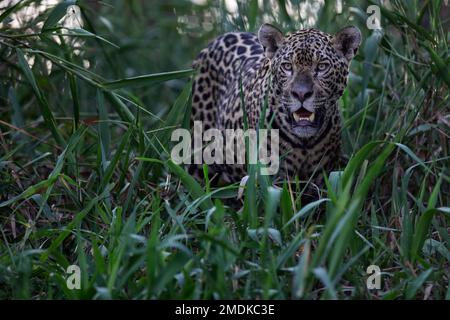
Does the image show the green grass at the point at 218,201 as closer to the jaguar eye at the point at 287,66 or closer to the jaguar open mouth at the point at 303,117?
the jaguar open mouth at the point at 303,117

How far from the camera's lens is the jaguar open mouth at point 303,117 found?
5.07 meters

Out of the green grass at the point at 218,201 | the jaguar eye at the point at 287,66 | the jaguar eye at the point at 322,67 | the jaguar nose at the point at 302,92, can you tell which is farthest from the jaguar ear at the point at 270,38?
the green grass at the point at 218,201

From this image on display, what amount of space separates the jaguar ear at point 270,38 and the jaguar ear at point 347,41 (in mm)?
322

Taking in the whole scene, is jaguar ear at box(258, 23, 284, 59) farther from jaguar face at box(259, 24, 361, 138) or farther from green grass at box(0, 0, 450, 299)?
green grass at box(0, 0, 450, 299)

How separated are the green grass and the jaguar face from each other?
0.37 meters

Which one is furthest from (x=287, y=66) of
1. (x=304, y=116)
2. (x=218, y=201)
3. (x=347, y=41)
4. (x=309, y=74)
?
(x=218, y=201)

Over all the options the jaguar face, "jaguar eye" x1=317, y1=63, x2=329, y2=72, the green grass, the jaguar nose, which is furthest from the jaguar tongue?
the green grass

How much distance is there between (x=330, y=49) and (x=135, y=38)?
3788mm

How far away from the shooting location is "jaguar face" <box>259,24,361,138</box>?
16.4 feet

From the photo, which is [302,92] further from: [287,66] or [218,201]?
[218,201]

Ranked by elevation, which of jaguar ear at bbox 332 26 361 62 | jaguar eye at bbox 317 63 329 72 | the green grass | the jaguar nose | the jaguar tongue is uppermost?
jaguar ear at bbox 332 26 361 62

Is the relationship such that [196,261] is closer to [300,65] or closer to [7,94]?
[300,65]

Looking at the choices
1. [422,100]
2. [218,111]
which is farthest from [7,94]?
[422,100]
